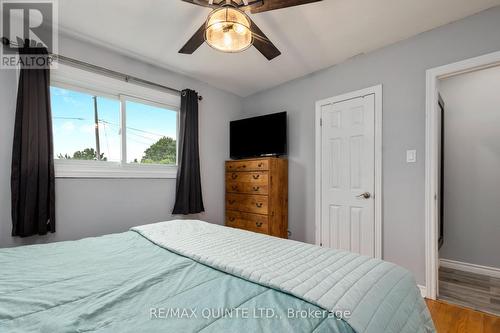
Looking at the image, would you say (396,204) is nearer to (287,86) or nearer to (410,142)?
(410,142)

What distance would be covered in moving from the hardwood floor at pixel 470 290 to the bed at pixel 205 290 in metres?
1.56

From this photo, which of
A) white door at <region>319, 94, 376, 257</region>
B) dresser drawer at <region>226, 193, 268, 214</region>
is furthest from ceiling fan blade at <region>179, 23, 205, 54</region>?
dresser drawer at <region>226, 193, 268, 214</region>

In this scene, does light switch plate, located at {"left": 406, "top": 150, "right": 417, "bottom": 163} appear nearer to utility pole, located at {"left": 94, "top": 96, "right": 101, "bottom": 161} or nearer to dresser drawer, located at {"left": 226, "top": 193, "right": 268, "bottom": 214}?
dresser drawer, located at {"left": 226, "top": 193, "right": 268, "bottom": 214}

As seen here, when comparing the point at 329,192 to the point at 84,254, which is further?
the point at 329,192

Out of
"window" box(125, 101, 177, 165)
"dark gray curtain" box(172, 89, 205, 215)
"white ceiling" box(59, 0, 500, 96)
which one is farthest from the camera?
"dark gray curtain" box(172, 89, 205, 215)

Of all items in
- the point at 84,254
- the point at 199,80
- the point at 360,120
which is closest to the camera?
the point at 84,254

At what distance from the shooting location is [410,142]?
2.30 meters

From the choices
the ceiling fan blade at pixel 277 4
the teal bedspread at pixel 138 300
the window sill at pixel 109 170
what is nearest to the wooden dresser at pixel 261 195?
the window sill at pixel 109 170

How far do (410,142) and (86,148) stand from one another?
125 inches

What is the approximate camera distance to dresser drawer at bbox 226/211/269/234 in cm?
302

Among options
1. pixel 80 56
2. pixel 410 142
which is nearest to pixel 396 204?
pixel 410 142

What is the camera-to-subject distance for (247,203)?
323 centimetres

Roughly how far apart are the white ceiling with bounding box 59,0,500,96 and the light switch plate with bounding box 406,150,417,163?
1088 mm

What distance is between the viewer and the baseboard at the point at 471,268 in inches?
103
